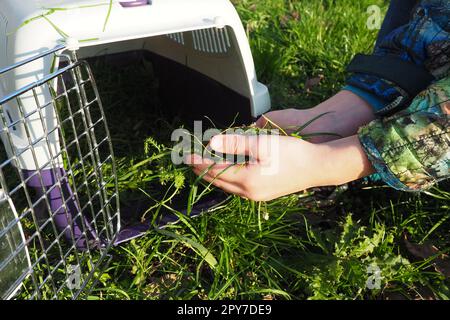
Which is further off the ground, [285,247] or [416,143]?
[416,143]

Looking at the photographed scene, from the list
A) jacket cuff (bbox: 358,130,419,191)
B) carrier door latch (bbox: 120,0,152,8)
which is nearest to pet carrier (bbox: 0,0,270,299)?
carrier door latch (bbox: 120,0,152,8)

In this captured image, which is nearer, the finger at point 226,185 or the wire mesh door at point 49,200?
the wire mesh door at point 49,200

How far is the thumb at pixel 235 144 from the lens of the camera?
3.24ft

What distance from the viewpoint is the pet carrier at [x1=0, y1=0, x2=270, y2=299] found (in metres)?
0.92

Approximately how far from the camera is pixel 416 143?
0.98 meters

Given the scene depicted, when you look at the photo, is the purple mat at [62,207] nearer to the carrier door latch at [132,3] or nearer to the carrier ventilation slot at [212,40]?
the carrier door latch at [132,3]

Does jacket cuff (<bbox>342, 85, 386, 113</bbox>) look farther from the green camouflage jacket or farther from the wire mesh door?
the wire mesh door

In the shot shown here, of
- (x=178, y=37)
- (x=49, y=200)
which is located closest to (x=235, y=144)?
(x=49, y=200)

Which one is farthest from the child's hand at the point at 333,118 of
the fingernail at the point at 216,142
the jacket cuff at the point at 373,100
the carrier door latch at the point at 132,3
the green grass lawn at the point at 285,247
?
the carrier door latch at the point at 132,3

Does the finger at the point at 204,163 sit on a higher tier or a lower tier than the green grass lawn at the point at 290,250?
higher

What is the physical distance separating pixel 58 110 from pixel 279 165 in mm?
444

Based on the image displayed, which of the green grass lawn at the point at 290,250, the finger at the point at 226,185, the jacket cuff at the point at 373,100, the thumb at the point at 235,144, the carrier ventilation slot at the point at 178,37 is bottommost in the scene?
the green grass lawn at the point at 290,250

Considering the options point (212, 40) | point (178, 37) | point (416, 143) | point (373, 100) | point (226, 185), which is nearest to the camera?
point (416, 143)

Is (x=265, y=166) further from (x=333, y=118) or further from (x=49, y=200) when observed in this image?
(x=49, y=200)
